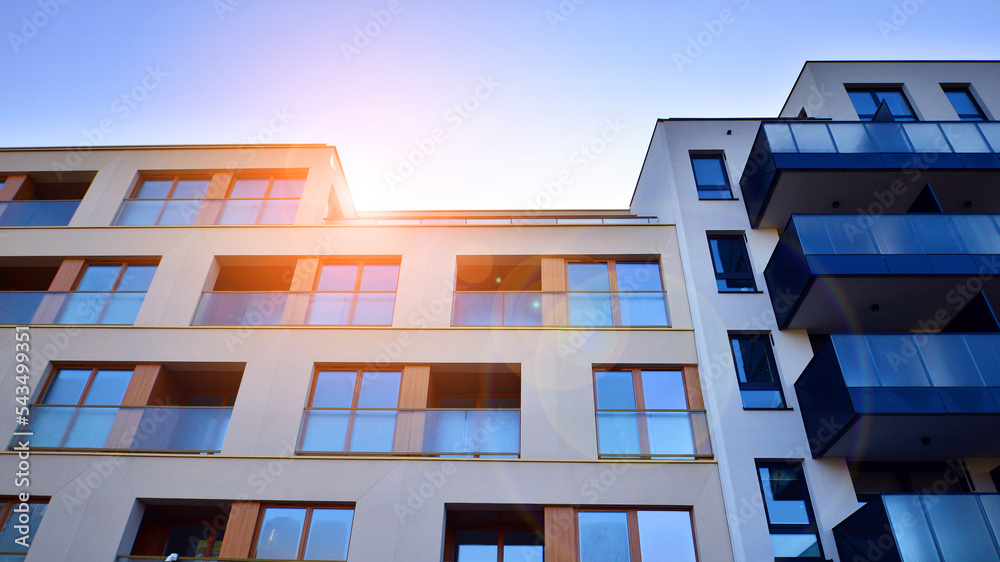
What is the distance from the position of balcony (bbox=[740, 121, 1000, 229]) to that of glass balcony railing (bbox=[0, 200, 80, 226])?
54.5ft

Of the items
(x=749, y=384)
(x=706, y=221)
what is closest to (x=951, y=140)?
(x=706, y=221)

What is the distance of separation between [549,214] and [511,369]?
8.39 meters

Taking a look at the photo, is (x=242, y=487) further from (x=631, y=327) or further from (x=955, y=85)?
(x=955, y=85)

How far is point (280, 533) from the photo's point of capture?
34.7 ft

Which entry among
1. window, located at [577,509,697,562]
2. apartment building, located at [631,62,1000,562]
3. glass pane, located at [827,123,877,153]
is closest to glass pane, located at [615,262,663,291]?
apartment building, located at [631,62,1000,562]

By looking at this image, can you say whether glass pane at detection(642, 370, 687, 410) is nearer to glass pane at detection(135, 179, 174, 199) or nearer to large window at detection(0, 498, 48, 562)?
large window at detection(0, 498, 48, 562)

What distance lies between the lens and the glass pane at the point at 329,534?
33.8 feet

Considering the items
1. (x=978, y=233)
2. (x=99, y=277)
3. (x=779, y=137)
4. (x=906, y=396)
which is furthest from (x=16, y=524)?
(x=978, y=233)

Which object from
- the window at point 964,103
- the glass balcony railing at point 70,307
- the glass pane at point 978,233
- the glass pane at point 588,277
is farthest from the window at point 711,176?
the glass balcony railing at point 70,307

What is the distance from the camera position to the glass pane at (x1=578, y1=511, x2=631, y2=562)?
403 inches

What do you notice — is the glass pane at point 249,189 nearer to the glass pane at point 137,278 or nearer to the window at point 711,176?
the glass pane at point 137,278

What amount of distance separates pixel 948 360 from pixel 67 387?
54.1ft

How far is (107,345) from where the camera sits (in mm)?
12781

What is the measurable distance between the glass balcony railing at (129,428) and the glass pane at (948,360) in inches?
496
